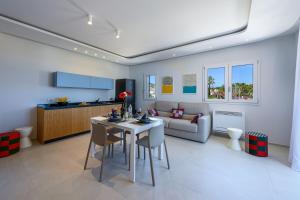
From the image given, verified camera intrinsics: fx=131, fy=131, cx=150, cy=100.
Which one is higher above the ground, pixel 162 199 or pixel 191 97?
pixel 191 97

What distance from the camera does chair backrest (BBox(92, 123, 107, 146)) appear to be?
6.61 feet

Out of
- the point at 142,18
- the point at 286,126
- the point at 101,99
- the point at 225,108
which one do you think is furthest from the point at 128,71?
the point at 286,126

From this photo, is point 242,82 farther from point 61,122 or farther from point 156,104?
point 61,122

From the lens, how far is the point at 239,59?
3.71 metres

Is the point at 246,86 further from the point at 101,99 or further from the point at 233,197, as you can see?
the point at 101,99

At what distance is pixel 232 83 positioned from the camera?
385 centimetres

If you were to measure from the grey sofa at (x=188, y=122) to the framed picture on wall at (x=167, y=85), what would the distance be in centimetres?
53

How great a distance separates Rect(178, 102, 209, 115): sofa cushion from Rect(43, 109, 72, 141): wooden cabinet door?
3.48 meters

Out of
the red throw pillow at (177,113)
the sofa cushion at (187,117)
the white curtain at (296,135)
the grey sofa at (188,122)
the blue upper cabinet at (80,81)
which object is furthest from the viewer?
the red throw pillow at (177,113)

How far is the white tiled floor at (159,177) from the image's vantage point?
5.50 feet

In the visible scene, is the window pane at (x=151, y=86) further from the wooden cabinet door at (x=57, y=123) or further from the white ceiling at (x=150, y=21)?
the wooden cabinet door at (x=57, y=123)

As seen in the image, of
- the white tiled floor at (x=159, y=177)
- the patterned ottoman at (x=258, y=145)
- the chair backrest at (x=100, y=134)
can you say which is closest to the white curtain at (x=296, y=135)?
the white tiled floor at (x=159, y=177)

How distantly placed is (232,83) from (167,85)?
85.5 inches

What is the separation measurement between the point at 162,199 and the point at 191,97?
11.4ft
